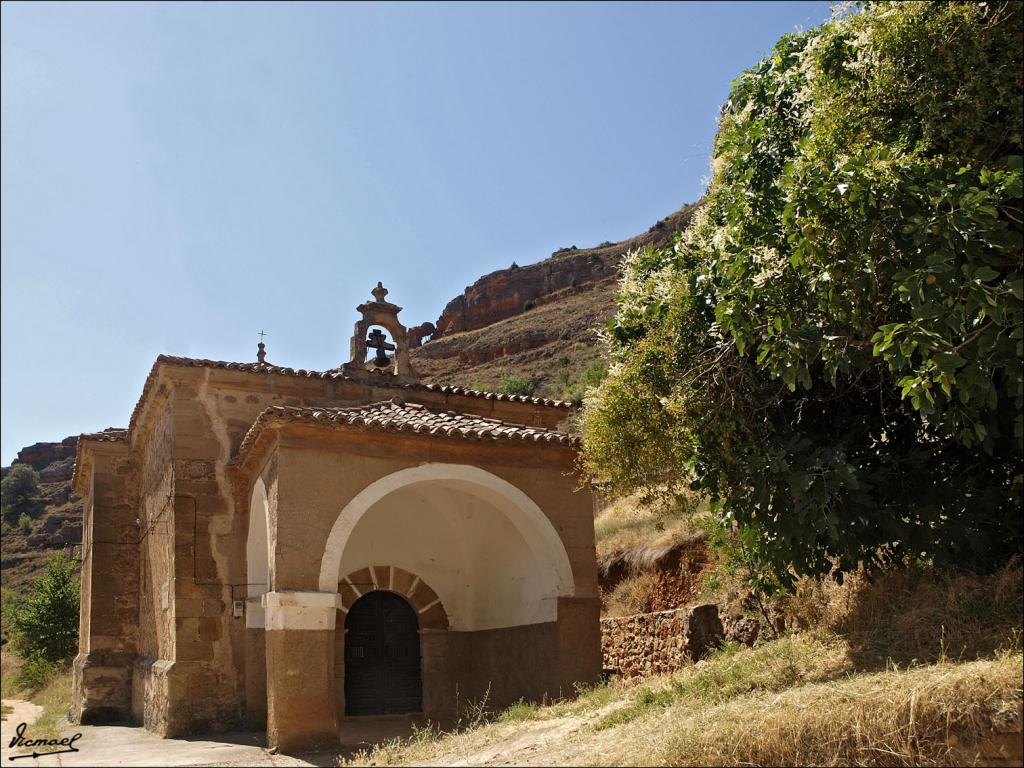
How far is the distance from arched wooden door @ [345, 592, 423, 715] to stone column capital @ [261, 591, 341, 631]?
282 centimetres

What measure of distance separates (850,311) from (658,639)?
254 inches

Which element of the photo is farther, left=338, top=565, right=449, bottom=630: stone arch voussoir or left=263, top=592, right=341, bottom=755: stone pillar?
left=338, top=565, right=449, bottom=630: stone arch voussoir

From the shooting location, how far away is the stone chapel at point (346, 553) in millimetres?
10359

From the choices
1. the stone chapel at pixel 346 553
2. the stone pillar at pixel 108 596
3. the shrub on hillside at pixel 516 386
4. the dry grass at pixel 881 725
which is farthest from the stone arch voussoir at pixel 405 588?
the shrub on hillside at pixel 516 386

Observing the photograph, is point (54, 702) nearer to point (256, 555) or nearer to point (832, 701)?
point (256, 555)

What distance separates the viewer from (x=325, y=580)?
10.2 metres

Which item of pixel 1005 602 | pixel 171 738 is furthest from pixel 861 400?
pixel 171 738

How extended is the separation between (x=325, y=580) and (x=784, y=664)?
4.91 meters

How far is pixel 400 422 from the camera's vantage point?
37.0 feet

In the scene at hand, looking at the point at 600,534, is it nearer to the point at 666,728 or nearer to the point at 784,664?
the point at 784,664

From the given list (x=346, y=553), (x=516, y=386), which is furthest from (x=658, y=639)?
(x=516, y=386)

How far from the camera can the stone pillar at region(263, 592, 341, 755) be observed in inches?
377

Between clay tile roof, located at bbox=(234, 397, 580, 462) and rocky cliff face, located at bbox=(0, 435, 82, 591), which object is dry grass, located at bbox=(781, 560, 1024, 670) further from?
rocky cliff face, located at bbox=(0, 435, 82, 591)

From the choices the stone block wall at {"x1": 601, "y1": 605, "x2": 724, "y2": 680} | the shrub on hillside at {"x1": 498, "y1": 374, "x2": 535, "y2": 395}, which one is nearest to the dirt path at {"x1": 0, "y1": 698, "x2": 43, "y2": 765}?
the stone block wall at {"x1": 601, "y1": 605, "x2": 724, "y2": 680}
